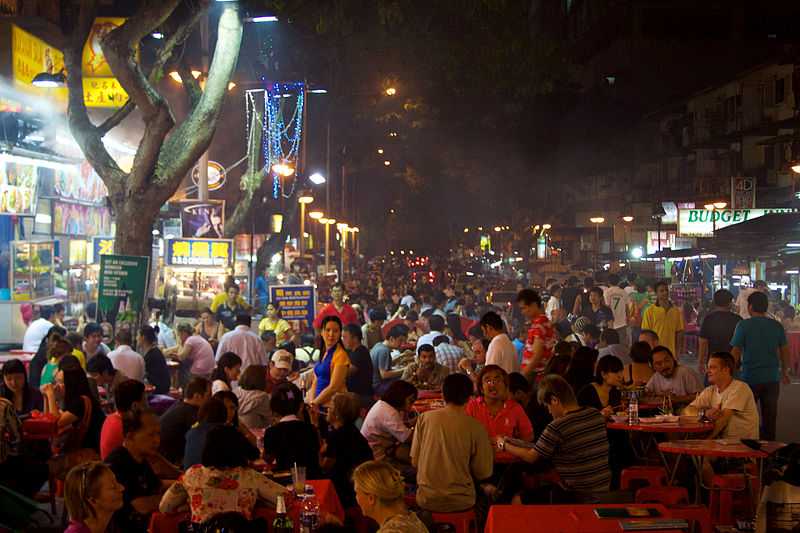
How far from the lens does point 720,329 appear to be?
15.3 metres

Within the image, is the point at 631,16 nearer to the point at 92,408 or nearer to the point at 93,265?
the point at 93,265

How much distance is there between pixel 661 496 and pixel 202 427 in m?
3.70

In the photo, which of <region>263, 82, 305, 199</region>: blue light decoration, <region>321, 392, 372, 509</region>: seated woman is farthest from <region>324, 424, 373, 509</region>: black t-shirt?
<region>263, 82, 305, 199</region>: blue light decoration

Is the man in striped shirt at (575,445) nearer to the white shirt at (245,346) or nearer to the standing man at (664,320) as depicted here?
the white shirt at (245,346)

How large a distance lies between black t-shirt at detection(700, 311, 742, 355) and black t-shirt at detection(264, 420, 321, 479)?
860 centimetres

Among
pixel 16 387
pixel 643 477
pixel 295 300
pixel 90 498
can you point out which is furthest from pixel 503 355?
A: pixel 295 300

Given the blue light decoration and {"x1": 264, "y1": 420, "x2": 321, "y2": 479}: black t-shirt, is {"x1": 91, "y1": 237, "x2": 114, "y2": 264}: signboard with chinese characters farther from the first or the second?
{"x1": 264, "y1": 420, "x2": 321, "y2": 479}: black t-shirt

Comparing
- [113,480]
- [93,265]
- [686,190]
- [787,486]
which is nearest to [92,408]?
[113,480]

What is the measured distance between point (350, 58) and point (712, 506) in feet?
79.0

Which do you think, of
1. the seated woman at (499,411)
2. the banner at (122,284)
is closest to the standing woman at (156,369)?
the banner at (122,284)

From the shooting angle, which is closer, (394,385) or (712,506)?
(712,506)

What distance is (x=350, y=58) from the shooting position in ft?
103

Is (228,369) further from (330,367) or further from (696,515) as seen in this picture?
(696,515)

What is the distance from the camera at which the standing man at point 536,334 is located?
12.5m
